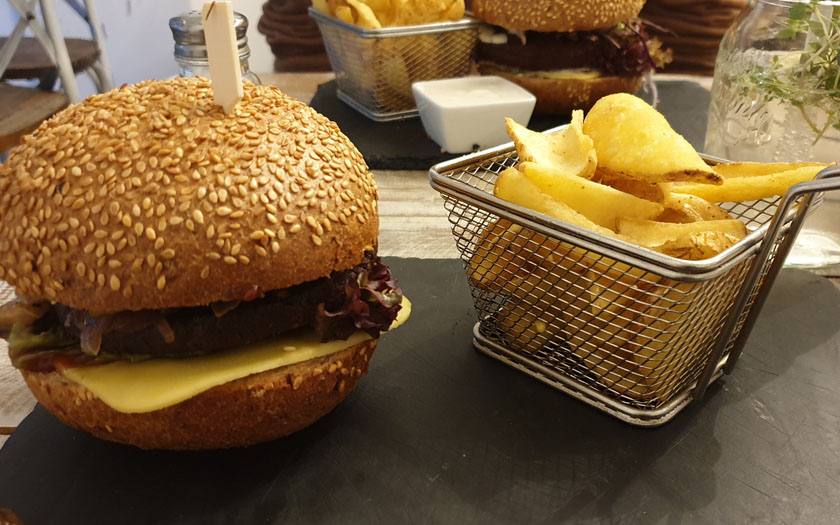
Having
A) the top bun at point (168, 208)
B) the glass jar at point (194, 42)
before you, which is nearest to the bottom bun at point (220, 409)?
the top bun at point (168, 208)

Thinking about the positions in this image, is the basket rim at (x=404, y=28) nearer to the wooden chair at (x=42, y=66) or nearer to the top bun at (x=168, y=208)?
the wooden chair at (x=42, y=66)

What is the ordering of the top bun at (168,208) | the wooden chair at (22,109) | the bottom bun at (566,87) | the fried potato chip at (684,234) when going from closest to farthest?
1. the top bun at (168,208)
2. the fried potato chip at (684,234)
3. the bottom bun at (566,87)
4. the wooden chair at (22,109)

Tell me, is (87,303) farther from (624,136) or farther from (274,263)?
(624,136)

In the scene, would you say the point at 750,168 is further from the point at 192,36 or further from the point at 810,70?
the point at 192,36

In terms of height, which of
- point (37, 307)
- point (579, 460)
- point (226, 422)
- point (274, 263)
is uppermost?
point (274, 263)

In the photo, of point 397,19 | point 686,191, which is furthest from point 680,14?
point 686,191

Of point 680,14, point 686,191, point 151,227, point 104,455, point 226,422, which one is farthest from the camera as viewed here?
point 680,14

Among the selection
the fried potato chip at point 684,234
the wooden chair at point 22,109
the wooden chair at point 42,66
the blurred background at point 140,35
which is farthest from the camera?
the blurred background at point 140,35
